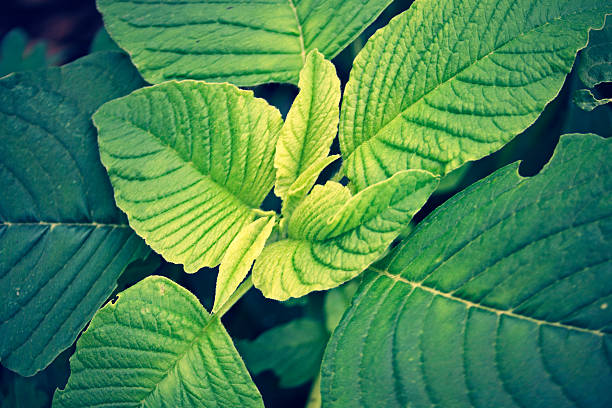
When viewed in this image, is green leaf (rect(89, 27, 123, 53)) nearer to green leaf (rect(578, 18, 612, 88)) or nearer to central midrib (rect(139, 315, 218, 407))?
central midrib (rect(139, 315, 218, 407))

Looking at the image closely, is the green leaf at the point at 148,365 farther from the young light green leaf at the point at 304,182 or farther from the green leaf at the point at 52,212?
the young light green leaf at the point at 304,182

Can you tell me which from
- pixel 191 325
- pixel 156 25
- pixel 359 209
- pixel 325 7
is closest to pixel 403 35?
pixel 325 7

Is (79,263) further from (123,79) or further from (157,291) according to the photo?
(123,79)

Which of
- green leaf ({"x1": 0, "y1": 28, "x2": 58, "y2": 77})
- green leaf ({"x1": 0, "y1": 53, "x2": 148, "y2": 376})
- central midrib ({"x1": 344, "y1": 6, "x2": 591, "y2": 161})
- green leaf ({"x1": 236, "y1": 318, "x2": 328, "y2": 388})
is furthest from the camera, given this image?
green leaf ({"x1": 0, "y1": 28, "x2": 58, "y2": 77})

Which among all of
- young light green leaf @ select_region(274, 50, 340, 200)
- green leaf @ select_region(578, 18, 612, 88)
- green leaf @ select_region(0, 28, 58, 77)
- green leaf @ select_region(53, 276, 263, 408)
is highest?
green leaf @ select_region(578, 18, 612, 88)

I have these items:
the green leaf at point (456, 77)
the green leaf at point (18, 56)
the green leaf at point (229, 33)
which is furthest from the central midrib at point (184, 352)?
the green leaf at point (18, 56)

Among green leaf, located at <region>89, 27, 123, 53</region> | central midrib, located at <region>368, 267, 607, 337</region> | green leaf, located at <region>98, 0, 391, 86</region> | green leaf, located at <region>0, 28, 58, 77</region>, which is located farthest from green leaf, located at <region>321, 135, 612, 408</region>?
green leaf, located at <region>0, 28, 58, 77</region>

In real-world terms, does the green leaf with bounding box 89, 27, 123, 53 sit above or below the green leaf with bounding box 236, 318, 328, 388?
above
